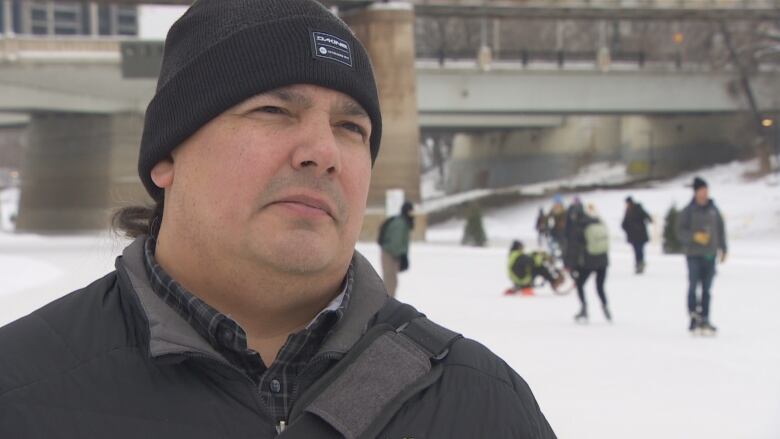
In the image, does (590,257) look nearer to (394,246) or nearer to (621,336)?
(621,336)

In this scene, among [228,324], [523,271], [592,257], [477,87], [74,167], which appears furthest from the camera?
[477,87]

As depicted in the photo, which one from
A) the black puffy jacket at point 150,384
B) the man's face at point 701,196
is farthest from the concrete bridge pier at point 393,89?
the black puffy jacket at point 150,384

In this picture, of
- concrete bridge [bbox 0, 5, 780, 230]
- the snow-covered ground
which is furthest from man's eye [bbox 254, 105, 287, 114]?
concrete bridge [bbox 0, 5, 780, 230]

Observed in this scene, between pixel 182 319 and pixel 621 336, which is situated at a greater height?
pixel 182 319

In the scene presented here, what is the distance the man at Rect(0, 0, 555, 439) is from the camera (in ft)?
5.80

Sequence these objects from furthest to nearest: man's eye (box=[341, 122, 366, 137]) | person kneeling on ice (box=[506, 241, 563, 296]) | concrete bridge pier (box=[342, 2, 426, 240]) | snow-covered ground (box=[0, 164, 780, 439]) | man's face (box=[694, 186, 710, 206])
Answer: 1. concrete bridge pier (box=[342, 2, 426, 240])
2. person kneeling on ice (box=[506, 241, 563, 296])
3. man's face (box=[694, 186, 710, 206])
4. snow-covered ground (box=[0, 164, 780, 439])
5. man's eye (box=[341, 122, 366, 137])

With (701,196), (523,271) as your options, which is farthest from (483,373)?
(523,271)

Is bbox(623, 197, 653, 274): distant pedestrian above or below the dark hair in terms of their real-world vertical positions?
below

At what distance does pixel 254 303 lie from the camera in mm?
2012

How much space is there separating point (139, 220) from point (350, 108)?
2.20ft

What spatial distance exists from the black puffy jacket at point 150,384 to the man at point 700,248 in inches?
397

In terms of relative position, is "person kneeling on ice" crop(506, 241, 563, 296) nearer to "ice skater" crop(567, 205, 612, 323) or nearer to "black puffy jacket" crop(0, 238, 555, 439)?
"ice skater" crop(567, 205, 612, 323)

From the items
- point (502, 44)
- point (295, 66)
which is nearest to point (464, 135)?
point (502, 44)

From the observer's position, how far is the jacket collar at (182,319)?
1.80 m
